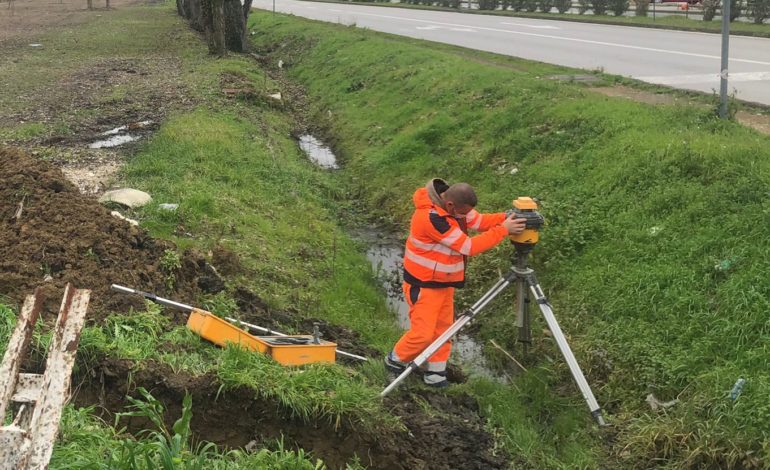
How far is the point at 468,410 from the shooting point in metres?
5.43

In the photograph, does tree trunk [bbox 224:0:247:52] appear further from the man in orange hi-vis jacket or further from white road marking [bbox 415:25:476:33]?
the man in orange hi-vis jacket

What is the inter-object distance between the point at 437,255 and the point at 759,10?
21.7 metres

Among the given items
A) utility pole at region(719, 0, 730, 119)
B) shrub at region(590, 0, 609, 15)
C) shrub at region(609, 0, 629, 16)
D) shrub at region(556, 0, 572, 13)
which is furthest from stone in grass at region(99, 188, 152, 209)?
shrub at region(556, 0, 572, 13)

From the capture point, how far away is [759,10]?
21.8 meters

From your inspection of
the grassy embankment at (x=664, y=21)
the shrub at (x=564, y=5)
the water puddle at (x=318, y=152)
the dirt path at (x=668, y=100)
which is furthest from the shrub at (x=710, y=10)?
the water puddle at (x=318, y=152)

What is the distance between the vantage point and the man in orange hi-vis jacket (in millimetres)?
4961

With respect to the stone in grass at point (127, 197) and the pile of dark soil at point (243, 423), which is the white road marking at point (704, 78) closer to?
the stone in grass at point (127, 197)

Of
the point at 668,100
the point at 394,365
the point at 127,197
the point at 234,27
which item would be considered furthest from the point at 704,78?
the point at 234,27

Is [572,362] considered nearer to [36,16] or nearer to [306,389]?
[306,389]

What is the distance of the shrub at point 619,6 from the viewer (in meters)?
27.2

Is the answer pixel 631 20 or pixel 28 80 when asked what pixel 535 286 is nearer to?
pixel 28 80

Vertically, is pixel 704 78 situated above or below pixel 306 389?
above

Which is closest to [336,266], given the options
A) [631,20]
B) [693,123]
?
[693,123]

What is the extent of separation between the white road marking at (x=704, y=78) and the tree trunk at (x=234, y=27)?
1449 centimetres
